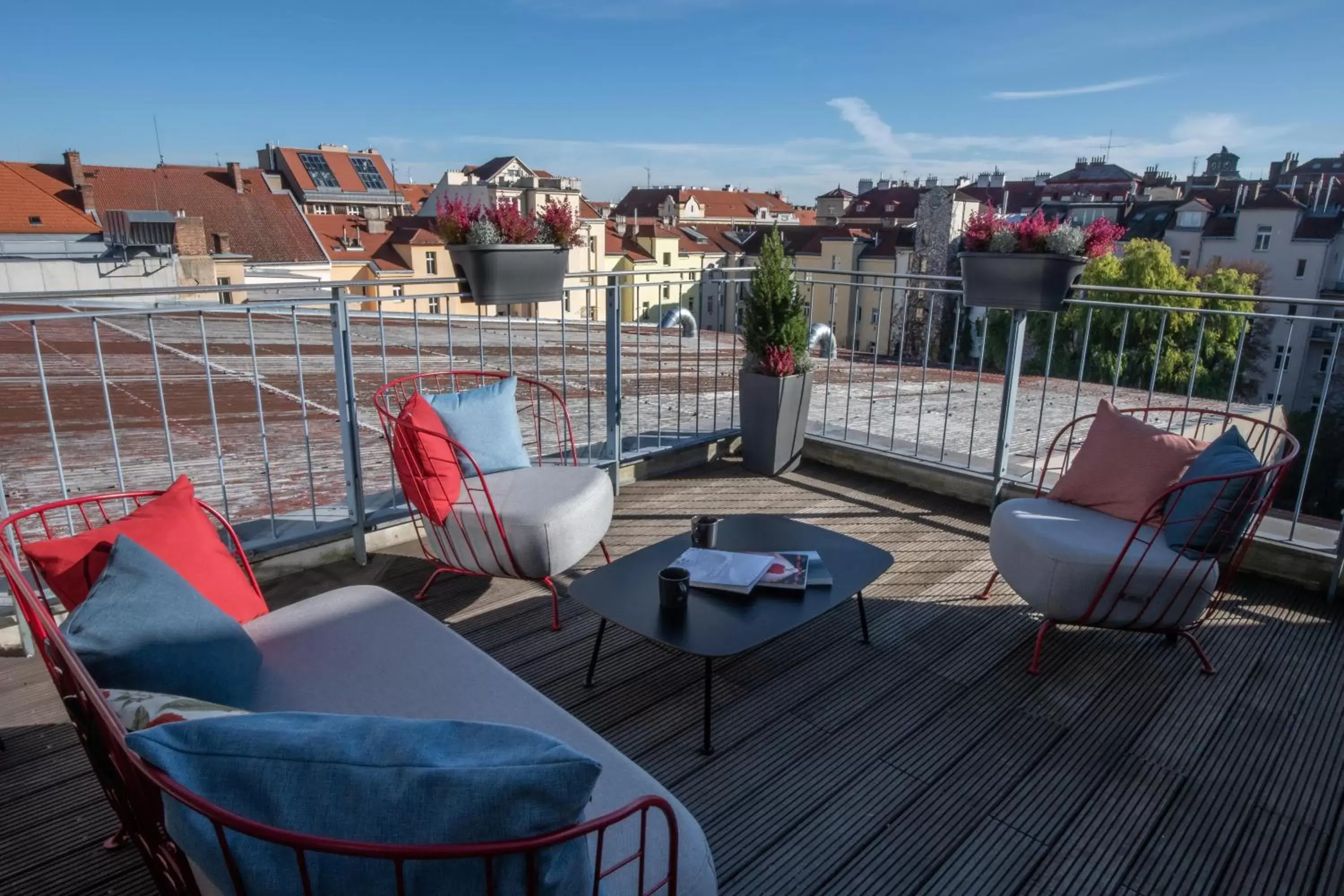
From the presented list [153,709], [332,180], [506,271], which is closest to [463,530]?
[506,271]

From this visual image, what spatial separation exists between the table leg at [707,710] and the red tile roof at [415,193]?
40.6 m

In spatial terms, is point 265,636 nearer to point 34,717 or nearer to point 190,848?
point 34,717

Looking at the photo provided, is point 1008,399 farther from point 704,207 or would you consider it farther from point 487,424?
point 704,207

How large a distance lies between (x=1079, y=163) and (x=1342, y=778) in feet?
182

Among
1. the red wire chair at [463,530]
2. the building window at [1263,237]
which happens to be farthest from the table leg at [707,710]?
the building window at [1263,237]

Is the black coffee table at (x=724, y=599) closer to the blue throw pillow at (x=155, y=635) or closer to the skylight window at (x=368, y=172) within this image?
the blue throw pillow at (x=155, y=635)

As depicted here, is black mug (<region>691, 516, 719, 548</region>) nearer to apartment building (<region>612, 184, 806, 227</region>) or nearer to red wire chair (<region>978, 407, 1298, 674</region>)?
red wire chair (<region>978, 407, 1298, 674</region>)

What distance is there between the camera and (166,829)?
107cm

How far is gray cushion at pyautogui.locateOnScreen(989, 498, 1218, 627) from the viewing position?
2592 mm

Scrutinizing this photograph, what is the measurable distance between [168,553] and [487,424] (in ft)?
5.41

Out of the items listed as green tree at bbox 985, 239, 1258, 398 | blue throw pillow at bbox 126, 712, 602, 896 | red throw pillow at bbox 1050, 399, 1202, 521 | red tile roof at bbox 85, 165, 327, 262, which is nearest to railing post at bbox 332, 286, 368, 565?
blue throw pillow at bbox 126, 712, 602, 896

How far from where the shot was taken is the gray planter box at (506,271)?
3.46m

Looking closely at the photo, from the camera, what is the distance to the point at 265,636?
6.84ft

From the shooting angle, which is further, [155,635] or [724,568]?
[724,568]
